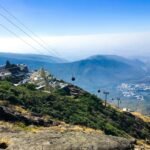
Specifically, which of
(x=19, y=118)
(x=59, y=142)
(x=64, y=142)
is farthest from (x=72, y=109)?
(x=59, y=142)

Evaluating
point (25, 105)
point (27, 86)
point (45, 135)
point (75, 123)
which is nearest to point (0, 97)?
point (25, 105)

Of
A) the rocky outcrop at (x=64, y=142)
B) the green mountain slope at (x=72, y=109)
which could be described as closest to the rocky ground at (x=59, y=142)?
the rocky outcrop at (x=64, y=142)

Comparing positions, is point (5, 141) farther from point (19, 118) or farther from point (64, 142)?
point (19, 118)

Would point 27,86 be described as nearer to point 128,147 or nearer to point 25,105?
point 25,105

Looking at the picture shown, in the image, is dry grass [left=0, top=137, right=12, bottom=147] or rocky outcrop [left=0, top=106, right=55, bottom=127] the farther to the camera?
rocky outcrop [left=0, top=106, right=55, bottom=127]

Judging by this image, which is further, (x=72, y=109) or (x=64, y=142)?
(x=72, y=109)

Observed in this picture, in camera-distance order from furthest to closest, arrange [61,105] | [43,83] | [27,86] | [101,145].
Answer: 1. [43,83]
2. [27,86]
3. [61,105]
4. [101,145]

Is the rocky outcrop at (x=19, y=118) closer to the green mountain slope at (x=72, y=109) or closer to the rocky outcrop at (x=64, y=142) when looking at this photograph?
the green mountain slope at (x=72, y=109)

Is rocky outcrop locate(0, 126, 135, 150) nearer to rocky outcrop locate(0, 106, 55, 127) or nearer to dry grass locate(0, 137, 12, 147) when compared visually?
dry grass locate(0, 137, 12, 147)

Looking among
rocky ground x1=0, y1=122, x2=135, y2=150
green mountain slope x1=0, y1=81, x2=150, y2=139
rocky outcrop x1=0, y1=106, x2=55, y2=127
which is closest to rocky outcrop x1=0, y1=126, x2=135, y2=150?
rocky ground x1=0, y1=122, x2=135, y2=150
